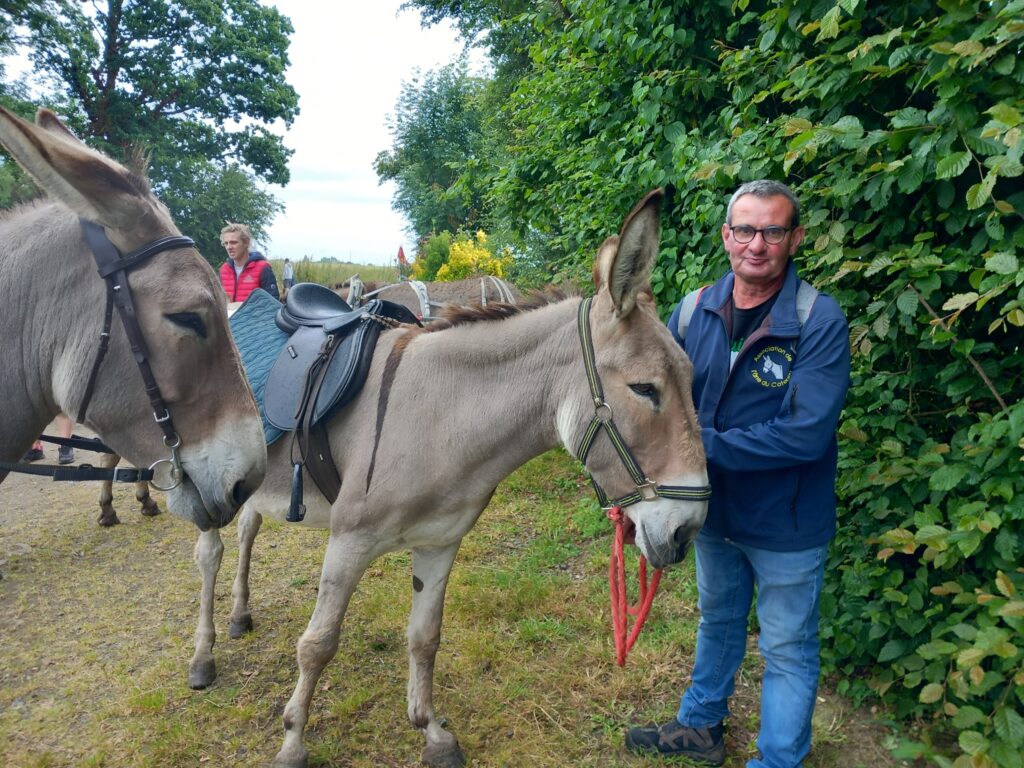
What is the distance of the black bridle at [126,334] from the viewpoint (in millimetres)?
1503

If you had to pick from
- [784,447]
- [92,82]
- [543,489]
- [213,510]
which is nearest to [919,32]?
[784,447]

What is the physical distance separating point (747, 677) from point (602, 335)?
7.23ft

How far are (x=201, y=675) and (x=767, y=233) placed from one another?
3548 millimetres

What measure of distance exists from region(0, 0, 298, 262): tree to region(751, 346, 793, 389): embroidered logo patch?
19686 mm

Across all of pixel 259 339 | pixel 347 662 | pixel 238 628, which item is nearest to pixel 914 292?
pixel 259 339

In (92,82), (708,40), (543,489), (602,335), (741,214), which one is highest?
(92,82)

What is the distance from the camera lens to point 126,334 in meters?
1.54

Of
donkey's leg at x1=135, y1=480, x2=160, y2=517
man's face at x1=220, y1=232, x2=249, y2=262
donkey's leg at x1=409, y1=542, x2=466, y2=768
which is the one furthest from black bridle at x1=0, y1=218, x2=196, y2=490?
man's face at x1=220, y1=232, x2=249, y2=262

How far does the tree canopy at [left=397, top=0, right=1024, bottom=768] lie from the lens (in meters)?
1.81

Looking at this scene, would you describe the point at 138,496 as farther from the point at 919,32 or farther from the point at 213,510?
the point at 919,32

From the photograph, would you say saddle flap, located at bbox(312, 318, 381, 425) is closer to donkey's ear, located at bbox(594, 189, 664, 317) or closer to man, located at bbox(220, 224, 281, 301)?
donkey's ear, located at bbox(594, 189, 664, 317)

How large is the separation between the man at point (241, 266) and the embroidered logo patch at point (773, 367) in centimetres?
531

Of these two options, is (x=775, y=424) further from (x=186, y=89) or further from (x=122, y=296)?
(x=186, y=89)

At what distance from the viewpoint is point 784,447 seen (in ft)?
6.09
